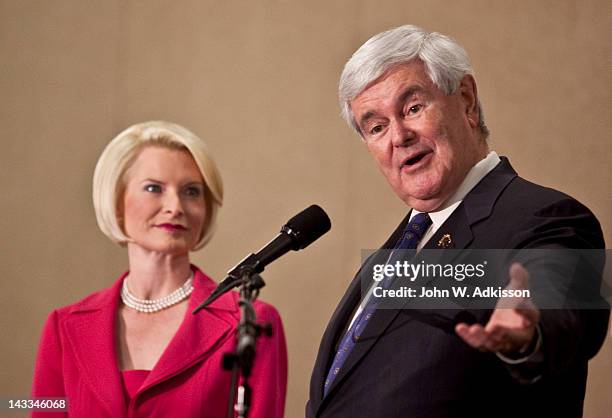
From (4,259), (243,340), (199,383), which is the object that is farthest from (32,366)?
(243,340)

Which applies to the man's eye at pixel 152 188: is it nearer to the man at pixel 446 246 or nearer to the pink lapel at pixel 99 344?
the pink lapel at pixel 99 344

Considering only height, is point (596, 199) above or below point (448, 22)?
below

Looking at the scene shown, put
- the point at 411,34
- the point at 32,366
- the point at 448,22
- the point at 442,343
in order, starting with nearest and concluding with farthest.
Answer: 1. the point at 442,343
2. the point at 411,34
3. the point at 448,22
4. the point at 32,366

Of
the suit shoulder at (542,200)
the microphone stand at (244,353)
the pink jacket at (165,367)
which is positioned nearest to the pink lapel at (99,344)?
the pink jacket at (165,367)

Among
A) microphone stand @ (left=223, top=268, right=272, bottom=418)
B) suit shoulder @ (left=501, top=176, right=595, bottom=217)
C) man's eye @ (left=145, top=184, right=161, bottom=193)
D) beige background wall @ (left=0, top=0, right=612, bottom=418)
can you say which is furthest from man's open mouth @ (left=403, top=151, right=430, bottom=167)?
beige background wall @ (left=0, top=0, right=612, bottom=418)

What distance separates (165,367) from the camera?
7.06ft

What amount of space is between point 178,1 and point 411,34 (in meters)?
1.52

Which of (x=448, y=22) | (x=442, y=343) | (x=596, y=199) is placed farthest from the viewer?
(x=448, y=22)

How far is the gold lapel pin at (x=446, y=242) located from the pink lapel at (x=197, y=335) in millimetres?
744

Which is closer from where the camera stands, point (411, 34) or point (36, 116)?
point (411, 34)

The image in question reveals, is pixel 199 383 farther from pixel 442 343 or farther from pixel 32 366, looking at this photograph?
pixel 32 366

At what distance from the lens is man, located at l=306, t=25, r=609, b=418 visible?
1.30 meters

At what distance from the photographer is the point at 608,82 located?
2557mm

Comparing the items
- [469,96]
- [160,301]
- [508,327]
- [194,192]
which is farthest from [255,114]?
[508,327]
